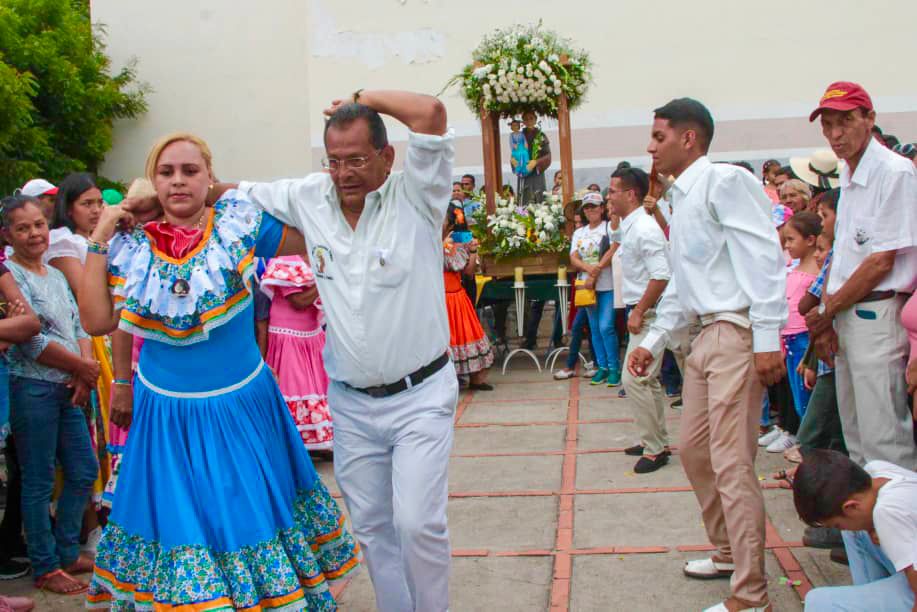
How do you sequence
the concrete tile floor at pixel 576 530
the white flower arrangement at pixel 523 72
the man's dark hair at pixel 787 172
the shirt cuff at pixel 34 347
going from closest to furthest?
the concrete tile floor at pixel 576 530, the shirt cuff at pixel 34 347, the man's dark hair at pixel 787 172, the white flower arrangement at pixel 523 72

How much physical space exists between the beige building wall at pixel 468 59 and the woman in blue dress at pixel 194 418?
1340 centimetres

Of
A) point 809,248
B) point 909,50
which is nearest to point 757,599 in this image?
point 809,248

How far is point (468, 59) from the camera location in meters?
16.8

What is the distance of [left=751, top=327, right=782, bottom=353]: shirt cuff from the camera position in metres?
3.71

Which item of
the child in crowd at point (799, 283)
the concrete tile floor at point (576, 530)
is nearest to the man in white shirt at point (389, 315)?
the concrete tile floor at point (576, 530)

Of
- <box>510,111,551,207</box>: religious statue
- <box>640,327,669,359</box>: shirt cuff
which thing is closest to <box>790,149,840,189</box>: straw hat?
<box>510,111,551,207</box>: religious statue

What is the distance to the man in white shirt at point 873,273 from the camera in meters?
4.07

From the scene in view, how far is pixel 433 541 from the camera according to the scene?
10.9 ft

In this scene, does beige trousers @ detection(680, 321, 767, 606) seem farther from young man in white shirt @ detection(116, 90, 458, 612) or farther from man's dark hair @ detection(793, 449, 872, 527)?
young man in white shirt @ detection(116, 90, 458, 612)

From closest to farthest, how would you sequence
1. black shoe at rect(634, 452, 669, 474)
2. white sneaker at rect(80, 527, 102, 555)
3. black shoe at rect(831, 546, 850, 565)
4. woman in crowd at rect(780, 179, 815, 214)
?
1. black shoe at rect(831, 546, 850, 565)
2. white sneaker at rect(80, 527, 102, 555)
3. black shoe at rect(634, 452, 669, 474)
4. woman in crowd at rect(780, 179, 815, 214)

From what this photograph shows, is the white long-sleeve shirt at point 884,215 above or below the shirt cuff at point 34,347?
above

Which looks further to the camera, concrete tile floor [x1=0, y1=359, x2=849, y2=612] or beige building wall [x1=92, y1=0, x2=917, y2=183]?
beige building wall [x1=92, y1=0, x2=917, y2=183]

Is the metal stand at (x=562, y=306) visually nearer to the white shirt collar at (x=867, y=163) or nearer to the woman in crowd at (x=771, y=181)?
the woman in crowd at (x=771, y=181)

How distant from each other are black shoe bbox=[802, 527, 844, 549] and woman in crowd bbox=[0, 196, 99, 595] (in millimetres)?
3593
